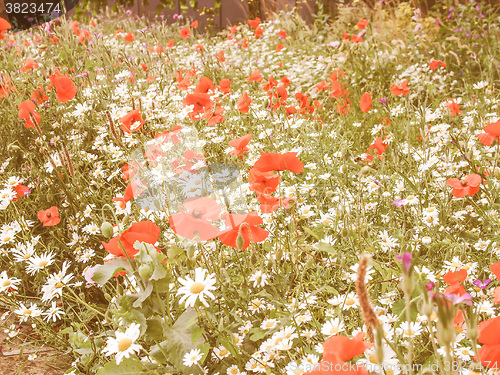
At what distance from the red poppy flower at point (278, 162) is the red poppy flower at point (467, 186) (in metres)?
0.62

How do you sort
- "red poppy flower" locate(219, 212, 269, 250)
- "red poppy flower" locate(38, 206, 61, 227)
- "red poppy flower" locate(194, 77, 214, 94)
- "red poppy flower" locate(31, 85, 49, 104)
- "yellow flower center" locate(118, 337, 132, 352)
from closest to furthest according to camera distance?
"yellow flower center" locate(118, 337, 132, 352) < "red poppy flower" locate(219, 212, 269, 250) < "red poppy flower" locate(38, 206, 61, 227) < "red poppy flower" locate(194, 77, 214, 94) < "red poppy flower" locate(31, 85, 49, 104)

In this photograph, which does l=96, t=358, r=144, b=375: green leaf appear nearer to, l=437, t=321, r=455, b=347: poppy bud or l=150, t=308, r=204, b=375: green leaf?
l=150, t=308, r=204, b=375: green leaf

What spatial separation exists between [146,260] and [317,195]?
1.27 metres

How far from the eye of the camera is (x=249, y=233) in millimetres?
1446

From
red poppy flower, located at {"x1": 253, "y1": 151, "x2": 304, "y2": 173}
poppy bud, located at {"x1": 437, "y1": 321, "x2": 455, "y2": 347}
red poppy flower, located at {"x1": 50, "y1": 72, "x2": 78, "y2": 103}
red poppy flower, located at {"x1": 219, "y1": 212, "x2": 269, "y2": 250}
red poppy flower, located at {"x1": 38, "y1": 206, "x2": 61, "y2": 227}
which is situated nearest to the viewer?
poppy bud, located at {"x1": 437, "y1": 321, "x2": 455, "y2": 347}

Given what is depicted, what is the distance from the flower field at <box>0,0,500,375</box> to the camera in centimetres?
126

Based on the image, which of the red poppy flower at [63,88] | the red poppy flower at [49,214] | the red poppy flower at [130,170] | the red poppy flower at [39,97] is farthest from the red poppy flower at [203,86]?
the red poppy flower at [39,97]

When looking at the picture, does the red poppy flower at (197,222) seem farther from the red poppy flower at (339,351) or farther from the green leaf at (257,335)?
the red poppy flower at (339,351)

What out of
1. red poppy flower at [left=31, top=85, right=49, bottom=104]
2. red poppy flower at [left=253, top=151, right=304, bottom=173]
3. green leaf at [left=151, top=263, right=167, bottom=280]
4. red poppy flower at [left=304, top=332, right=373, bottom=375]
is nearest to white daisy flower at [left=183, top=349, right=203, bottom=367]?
green leaf at [left=151, top=263, right=167, bottom=280]

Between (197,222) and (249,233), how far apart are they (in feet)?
0.65

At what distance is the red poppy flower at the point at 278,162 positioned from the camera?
1561mm

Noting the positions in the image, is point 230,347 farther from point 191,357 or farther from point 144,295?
point 144,295

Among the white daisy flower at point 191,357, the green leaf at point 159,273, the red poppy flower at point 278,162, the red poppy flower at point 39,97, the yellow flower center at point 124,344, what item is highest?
the red poppy flower at point 39,97

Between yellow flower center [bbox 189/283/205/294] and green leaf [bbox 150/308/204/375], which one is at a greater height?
yellow flower center [bbox 189/283/205/294]
